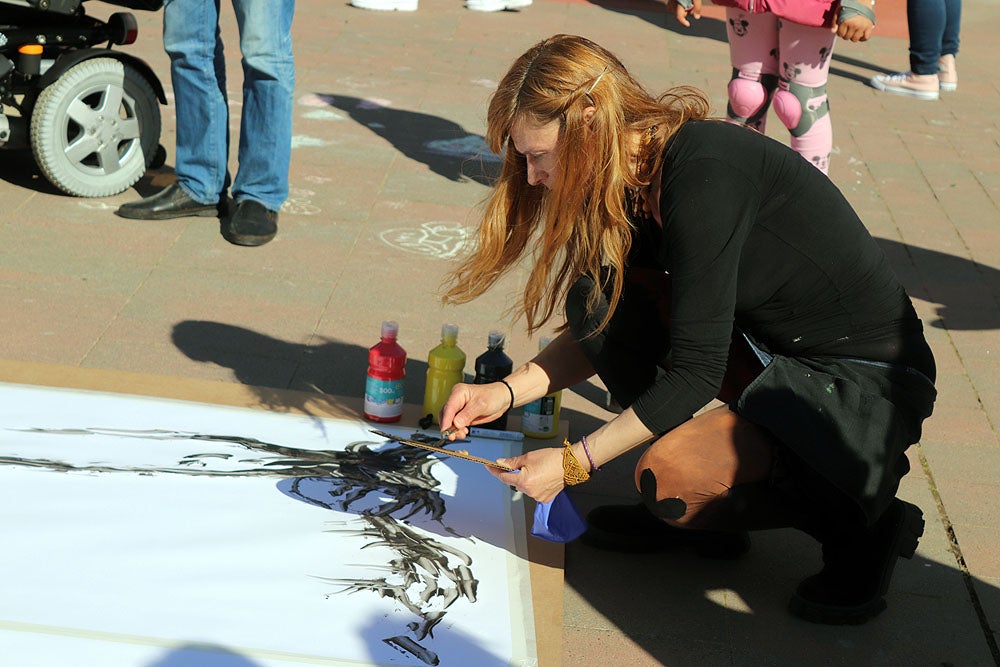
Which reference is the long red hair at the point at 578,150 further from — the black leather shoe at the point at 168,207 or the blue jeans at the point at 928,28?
the blue jeans at the point at 928,28

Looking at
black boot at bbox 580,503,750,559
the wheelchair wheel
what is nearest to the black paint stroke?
black boot at bbox 580,503,750,559

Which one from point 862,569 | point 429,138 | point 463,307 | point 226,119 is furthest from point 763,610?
point 429,138

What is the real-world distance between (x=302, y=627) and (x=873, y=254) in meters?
1.27

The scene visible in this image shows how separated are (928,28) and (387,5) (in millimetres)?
3429

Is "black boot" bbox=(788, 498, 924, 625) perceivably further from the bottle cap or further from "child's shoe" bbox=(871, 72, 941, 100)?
"child's shoe" bbox=(871, 72, 941, 100)

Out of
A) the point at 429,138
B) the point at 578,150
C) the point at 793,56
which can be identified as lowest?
the point at 429,138

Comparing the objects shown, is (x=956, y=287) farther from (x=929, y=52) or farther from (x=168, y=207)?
(x=929, y=52)

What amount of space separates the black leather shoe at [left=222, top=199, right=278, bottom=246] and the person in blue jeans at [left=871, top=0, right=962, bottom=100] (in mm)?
4485

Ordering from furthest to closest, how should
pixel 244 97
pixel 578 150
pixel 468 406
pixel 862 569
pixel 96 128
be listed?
1. pixel 96 128
2. pixel 244 97
3. pixel 468 406
4. pixel 862 569
5. pixel 578 150

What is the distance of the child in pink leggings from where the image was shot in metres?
3.77

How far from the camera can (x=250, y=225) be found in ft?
12.5

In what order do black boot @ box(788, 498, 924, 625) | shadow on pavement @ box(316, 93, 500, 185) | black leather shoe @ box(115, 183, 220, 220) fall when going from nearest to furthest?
black boot @ box(788, 498, 924, 625), black leather shoe @ box(115, 183, 220, 220), shadow on pavement @ box(316, 93, 500, 185)

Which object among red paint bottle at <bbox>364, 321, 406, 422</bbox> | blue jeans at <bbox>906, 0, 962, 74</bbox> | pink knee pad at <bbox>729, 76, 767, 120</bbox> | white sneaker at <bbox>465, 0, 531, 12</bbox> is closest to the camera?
red paint bottle at <bbox>364, 321, 406, 422</bbox>

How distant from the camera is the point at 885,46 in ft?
26.9
